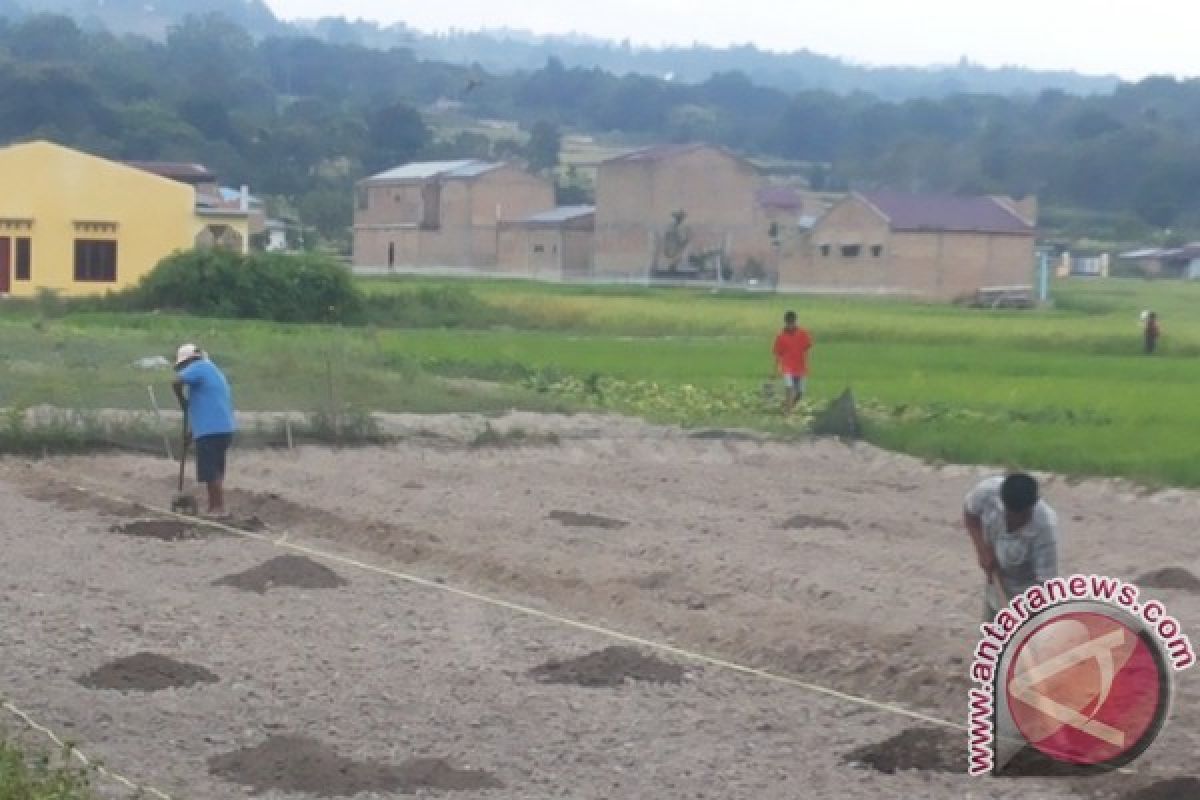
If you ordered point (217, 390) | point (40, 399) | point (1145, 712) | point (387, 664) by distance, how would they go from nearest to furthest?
point (1145, 712) < point (387, 664) < point (217, 390) < point (40, 399)

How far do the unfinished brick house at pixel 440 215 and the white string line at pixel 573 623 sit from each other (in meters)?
72.4

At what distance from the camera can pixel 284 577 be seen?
16.2 m

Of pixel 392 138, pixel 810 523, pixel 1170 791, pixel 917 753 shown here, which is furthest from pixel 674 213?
pixel 1170 791

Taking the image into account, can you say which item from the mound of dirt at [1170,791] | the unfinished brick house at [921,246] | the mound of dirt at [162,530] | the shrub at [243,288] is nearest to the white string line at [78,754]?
the mound of dirt at [1170,791]

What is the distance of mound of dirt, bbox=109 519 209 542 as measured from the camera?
724 inches

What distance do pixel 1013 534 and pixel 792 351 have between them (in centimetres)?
1995

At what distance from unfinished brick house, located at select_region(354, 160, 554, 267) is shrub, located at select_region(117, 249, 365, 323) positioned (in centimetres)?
3743

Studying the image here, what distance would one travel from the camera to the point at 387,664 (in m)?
13.1

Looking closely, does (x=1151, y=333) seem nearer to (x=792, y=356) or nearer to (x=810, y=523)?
(x=792, y=356)

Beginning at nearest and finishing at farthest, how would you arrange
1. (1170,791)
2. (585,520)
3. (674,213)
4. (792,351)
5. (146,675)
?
(1170,791) < (146,675) < (585,520) < (792,351) < (674,213)

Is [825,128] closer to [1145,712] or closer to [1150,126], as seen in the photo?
[1150,126]

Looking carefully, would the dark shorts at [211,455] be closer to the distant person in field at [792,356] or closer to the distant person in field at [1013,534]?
the distant person in field at [1013,534]

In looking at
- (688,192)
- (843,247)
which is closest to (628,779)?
(843,247)

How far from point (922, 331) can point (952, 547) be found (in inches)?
1290
